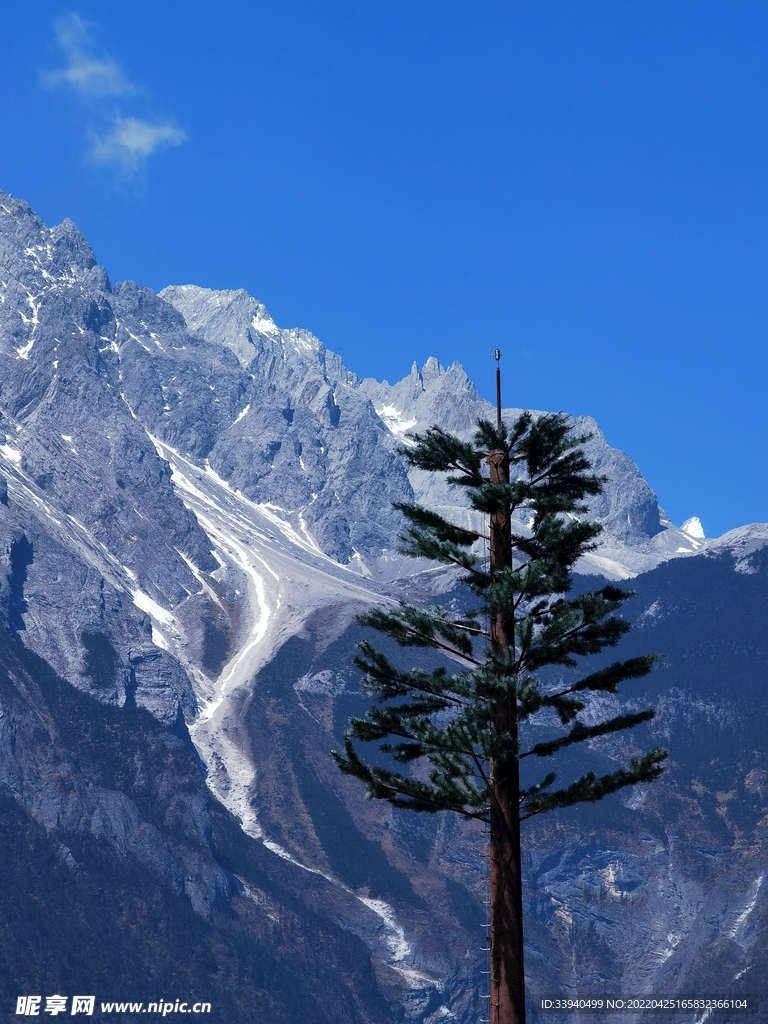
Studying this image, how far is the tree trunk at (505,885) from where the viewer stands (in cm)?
2822

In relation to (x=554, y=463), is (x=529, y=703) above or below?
below

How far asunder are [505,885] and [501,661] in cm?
477

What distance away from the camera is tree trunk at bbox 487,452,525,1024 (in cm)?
2822

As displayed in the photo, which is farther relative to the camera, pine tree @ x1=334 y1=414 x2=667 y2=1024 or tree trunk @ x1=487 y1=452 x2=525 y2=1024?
pine tree @ x1=334 y1=414 x2=667 y2=1024

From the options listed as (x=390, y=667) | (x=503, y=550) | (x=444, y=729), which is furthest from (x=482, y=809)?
(x=503, y=550)

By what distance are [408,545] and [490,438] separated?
3.19 meters

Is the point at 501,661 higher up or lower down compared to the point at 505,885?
higher up

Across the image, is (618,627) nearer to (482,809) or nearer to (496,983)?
(482,809)

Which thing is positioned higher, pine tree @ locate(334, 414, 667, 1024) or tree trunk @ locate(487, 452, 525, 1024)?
pine tree @ locate(334, 414, 667, 1024)

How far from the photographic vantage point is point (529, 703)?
2895 cm

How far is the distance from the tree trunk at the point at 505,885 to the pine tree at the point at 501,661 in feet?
0.09

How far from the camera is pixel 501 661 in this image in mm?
28938

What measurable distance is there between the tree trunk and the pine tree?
0.03 meters

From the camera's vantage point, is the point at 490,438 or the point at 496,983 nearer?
the point at 496,983
